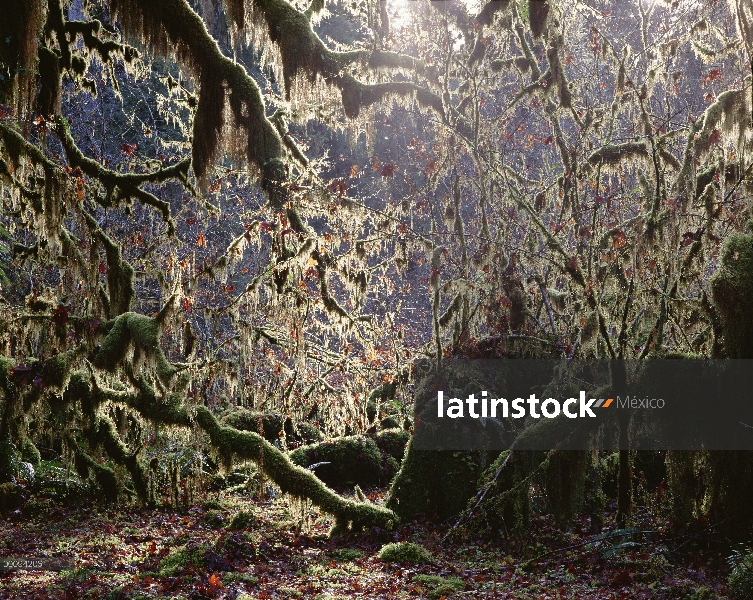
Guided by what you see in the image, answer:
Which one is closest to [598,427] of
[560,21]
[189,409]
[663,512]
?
[663,512]

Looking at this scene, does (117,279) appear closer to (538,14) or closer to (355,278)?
(355,278)

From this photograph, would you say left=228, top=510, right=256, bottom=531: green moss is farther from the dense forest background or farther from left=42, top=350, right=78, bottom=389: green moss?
left=42, top=350, right=78, bottom=389: green moss

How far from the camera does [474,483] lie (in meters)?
10.3

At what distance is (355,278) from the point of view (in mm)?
10328

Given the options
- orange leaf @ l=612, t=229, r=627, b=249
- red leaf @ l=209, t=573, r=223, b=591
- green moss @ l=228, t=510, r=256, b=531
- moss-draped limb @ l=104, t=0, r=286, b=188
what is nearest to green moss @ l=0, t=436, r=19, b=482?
green moss @ l=228, t=510, r=256, b=531

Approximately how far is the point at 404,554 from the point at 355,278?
395cm

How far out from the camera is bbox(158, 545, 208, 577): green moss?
7250mm

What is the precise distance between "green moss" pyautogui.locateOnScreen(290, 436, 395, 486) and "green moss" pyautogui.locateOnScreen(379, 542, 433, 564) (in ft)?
14.4

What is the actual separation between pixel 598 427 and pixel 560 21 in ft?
19.6

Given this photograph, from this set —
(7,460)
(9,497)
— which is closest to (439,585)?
(9,497)

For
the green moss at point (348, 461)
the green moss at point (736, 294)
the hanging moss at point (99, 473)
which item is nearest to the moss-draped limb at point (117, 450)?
the hanging moss at point (99, 473)

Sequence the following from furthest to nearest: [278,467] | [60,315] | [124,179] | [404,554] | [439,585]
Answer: [278,467] < [124,179] < [404,554] < [60,315] < [439,585]

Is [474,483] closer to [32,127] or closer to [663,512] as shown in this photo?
[663,512]

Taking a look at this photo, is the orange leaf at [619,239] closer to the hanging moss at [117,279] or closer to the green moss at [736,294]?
the green moss at [736,294]
